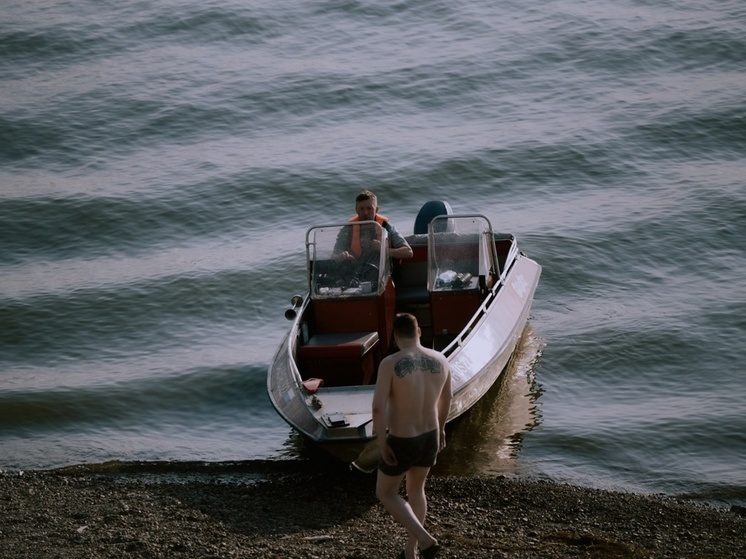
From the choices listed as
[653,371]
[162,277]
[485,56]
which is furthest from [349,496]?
[485,56]

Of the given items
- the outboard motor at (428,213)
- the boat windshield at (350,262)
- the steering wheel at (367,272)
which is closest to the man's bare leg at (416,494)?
the boat windshield at (350,262)

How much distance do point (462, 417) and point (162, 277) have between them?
6.95m

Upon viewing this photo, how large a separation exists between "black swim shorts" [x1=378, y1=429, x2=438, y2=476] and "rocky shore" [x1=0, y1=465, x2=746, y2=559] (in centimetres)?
83

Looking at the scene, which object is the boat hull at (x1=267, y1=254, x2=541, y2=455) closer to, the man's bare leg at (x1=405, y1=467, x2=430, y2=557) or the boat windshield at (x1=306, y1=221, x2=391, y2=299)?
the boat windshield at (x1=306, y1=221, x2=391, y2=299)

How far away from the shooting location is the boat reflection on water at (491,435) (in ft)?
33.4

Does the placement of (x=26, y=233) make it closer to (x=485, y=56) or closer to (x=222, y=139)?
(x=222, y=139)

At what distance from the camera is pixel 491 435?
1115 centimetres

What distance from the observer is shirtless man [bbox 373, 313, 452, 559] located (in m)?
6.88

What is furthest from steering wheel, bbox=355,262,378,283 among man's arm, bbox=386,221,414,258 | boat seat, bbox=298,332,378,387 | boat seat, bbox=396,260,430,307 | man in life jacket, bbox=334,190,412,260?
boat seat, bbox=396,260,430,307

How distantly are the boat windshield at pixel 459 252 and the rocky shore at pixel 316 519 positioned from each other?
8.38 ft

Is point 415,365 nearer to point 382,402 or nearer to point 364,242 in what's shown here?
point 382,402

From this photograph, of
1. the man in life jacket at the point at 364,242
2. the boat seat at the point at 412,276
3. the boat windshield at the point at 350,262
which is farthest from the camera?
the boat seat at the point at 412,276

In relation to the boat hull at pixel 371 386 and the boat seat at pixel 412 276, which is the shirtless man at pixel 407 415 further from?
the boat seat at pixel 412 276

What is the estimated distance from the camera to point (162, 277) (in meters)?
16.6
